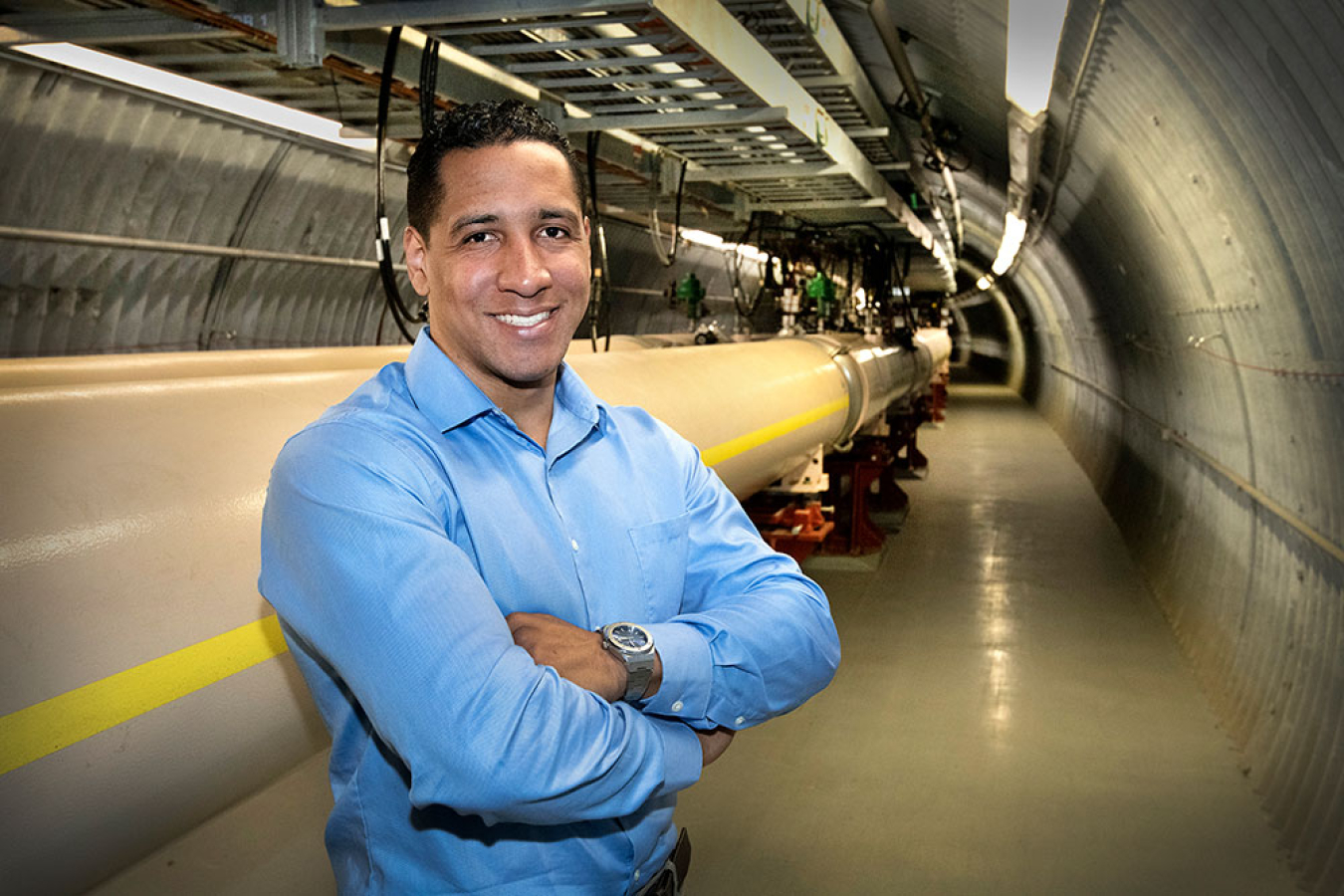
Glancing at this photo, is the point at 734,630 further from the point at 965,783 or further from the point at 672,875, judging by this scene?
the point at 965,783

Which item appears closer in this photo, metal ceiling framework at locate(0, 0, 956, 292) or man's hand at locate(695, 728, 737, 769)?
man's hand at locate(695, 728, 737, 769)

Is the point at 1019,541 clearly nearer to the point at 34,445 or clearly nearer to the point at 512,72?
the point at 512,72

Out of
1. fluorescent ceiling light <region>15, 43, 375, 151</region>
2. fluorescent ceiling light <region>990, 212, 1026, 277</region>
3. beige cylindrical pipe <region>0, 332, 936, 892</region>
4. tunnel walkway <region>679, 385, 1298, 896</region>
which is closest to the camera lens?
beige cylindrical pipe <region>0, 332, 936, 892</region>

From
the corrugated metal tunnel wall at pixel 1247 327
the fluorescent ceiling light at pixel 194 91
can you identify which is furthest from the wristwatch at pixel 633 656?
the fluorescent ceiling light at pixel 194 91

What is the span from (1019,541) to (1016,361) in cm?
1746

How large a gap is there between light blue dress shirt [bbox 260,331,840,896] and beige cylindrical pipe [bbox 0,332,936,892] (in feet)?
0.79

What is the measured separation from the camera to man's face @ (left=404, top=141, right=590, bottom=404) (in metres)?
1.50

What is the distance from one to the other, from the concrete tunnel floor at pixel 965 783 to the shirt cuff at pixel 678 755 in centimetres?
212

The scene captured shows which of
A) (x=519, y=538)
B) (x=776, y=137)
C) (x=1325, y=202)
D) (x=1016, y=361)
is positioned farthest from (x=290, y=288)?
(x=1016, y=361)

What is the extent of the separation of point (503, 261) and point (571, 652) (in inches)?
21.3

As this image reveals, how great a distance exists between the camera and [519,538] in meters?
1.47

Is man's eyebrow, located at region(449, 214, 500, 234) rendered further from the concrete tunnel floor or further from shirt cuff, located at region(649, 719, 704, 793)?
the concrete tunnel floor

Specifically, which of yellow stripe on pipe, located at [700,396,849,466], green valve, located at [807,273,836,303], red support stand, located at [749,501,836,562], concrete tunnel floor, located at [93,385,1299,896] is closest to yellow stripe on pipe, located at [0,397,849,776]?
concrete tunnel floor, located at [93,385,1299,896]

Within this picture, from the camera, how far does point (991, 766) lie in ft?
14.2
